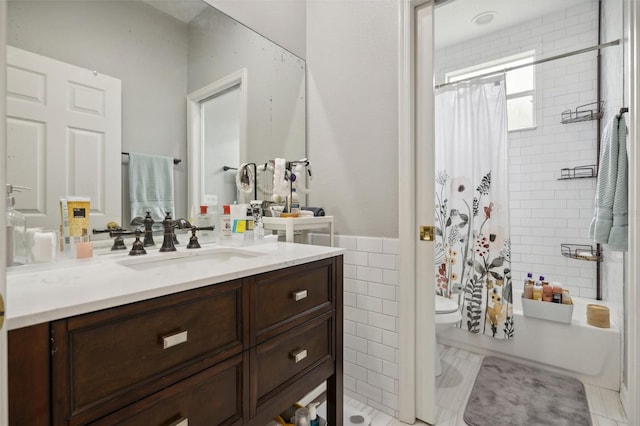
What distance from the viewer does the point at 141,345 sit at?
0.71 m

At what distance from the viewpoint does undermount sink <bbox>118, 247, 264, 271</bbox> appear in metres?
1.12

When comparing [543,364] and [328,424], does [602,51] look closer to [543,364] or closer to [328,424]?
[543,364]

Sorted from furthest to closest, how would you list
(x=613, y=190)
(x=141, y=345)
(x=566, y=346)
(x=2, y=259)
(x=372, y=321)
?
(x=566, y=346), (x=372, y=321), (x=613, y=190), (x=141, y=345), (x=2, y=259)

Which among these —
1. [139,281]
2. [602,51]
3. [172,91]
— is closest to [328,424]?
[139,281]

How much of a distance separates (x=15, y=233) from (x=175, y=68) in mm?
881

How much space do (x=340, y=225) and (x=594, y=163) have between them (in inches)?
89.1

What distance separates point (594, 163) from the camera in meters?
2.54

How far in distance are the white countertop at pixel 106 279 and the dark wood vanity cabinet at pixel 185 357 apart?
25 millimetres

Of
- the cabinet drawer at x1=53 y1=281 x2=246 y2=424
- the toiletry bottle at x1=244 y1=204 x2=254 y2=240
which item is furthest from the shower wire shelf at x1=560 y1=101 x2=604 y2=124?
the cabinet drawer at x1=53 y1=281 x2=246 y2=424

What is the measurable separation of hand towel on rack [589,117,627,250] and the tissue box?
612 mm

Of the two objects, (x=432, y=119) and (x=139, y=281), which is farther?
(x=432, y=119)

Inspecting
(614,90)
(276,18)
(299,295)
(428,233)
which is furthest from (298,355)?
(614,90)

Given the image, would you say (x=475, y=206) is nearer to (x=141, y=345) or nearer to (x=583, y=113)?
(x=583, y=113)

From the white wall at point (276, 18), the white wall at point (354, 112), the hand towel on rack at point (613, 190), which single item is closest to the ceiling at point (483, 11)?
the white wall at point (354, 112)
